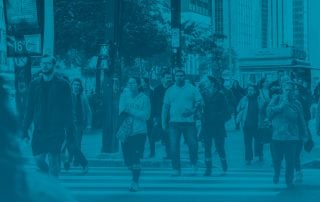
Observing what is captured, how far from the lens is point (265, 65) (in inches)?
1266

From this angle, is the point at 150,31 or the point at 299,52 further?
the point at 299,52

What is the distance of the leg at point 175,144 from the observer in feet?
38.4

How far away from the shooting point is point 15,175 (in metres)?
1.60

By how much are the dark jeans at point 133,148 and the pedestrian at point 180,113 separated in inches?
64.8

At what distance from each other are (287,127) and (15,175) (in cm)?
909

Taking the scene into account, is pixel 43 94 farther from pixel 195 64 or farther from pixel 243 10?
pixel 243 10

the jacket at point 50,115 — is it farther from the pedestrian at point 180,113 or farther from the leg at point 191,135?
the leg at point 191,135

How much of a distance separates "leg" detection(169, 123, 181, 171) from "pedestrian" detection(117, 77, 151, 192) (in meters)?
1.56

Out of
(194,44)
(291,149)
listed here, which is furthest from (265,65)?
(291,149)

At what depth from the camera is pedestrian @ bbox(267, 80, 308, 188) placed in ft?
34.4

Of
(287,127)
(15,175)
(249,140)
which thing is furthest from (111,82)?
(15,175)

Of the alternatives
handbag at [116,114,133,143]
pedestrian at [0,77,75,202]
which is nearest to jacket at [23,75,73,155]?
handbag at [116,114,133,143]

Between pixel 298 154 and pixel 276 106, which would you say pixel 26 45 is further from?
pixel 298 154

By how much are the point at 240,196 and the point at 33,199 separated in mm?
8469
